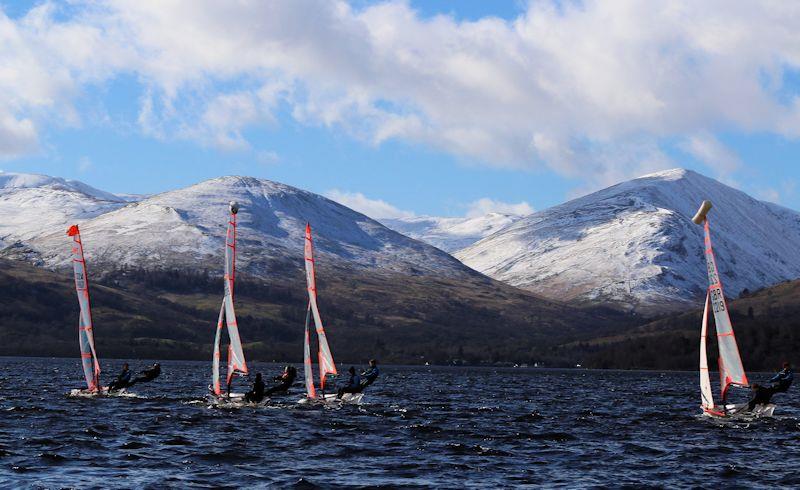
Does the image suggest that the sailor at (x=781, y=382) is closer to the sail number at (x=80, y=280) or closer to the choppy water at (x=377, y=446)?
the choppy water at (x=377, y=446)

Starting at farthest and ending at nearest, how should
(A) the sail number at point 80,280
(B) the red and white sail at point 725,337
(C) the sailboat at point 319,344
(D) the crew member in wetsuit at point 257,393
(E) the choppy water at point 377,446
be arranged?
1. (A) the sail number at point 80,280
2. (C) the sailboat at point 319,344
3. (D) the crew member in wetsuit at point 257,393
4. (B) the red and white sail at point 725,337
5. (E) the choppy water at point 377,446

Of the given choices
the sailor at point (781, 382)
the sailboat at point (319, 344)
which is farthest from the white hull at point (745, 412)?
the sailboat at point (319, 344)

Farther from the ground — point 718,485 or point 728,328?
point 728,328

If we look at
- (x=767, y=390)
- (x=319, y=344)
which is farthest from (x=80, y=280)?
(x=767, y=390)

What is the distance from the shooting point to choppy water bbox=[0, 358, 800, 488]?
4084cm

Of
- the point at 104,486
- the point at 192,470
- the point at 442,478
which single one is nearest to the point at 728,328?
the point at 442,478

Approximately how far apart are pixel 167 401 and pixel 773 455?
4538cm

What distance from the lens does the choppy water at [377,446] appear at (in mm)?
40844

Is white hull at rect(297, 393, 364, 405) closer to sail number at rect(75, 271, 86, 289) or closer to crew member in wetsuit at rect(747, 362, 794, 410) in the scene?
sail number at rect(75, 271, 86, 289)

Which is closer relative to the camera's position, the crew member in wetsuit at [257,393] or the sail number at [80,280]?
the crew member in wetsuit at [257,393]

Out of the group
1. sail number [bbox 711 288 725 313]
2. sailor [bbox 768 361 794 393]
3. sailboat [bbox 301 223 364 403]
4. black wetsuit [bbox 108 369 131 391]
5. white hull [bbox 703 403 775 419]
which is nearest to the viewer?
sail number [bbox 711 288 725 313]

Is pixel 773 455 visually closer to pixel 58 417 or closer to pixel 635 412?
pixel 635 412

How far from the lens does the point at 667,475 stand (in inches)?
1689

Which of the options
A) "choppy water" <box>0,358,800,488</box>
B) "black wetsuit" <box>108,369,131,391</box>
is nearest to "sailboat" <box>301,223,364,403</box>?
"choppy water" <box>0,358,800,488</box>
